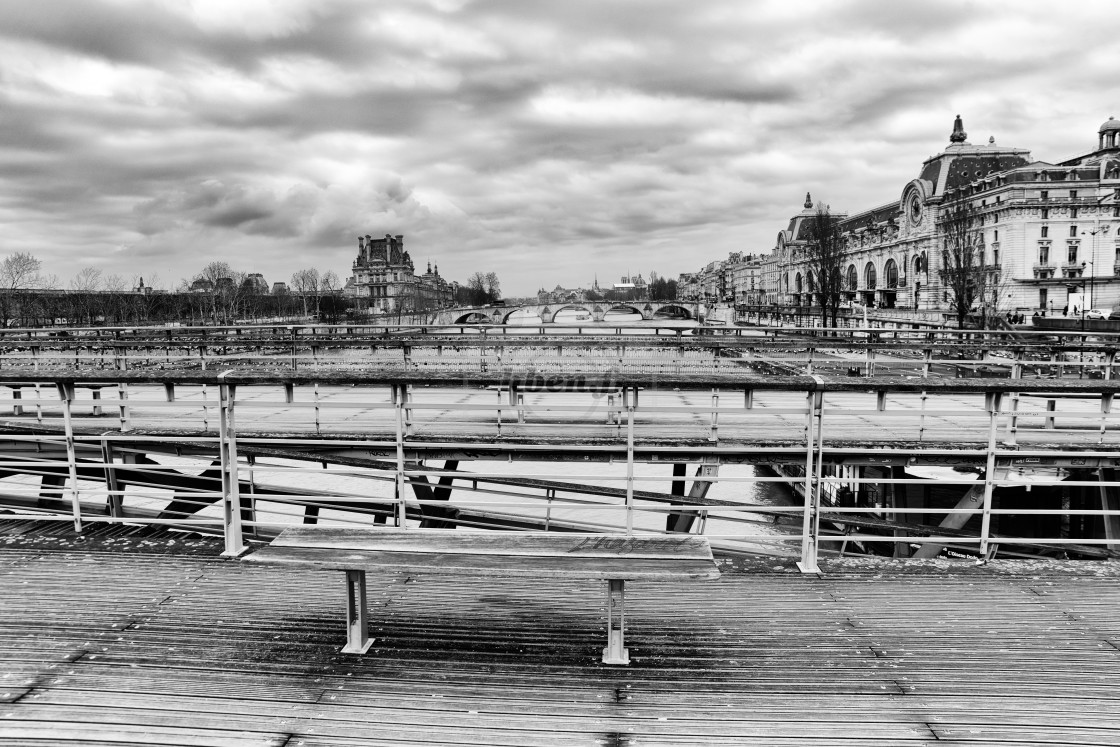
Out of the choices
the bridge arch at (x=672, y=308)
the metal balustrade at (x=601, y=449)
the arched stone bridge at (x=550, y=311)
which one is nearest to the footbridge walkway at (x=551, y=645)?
the metal balustrade at (x=601, y=449)

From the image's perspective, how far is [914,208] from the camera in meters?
82.4

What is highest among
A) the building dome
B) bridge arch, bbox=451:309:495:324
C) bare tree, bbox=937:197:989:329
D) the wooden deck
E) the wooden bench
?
the building dome

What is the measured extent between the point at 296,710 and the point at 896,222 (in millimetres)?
99384

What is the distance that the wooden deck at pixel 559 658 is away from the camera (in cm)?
352

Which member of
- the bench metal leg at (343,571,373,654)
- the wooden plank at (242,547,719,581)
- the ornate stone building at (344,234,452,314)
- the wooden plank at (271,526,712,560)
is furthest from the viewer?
the ornate stone building at (344,234,452,314)

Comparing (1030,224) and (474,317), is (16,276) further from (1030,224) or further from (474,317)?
(1030,224)

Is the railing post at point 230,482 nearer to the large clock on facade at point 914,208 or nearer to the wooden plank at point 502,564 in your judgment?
the wooden plank at point 502,564

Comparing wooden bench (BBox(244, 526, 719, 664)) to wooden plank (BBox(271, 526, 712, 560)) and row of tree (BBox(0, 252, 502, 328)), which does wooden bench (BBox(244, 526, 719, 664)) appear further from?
row of tree (BBox(0, 252, 502, 328))

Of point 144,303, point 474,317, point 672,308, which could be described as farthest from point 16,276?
point 672,308

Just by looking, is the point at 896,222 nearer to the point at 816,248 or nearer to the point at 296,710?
the point at 816,248

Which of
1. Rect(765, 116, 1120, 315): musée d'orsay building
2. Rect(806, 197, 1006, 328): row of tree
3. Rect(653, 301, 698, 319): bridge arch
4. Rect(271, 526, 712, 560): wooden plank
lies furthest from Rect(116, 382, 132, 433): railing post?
Rect(653, 301, 698, 319): bridge arch

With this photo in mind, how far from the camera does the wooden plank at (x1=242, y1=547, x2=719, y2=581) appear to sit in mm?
4031

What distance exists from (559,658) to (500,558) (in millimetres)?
665

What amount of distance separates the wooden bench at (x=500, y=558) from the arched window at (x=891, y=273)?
92463 millimetres
